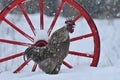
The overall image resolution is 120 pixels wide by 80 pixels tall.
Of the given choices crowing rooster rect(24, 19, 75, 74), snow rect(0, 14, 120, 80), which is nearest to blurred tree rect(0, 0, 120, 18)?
snow rect(0, 14, 120, 80)

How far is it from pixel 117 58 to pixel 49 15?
2.59 m

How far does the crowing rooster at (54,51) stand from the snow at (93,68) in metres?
0.11

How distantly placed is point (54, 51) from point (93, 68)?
57 centimetres

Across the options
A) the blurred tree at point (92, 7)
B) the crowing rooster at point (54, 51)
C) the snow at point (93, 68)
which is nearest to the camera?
the snow at point (93, 68)

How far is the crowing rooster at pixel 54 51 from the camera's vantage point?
589cm

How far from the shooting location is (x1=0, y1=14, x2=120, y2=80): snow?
5457 millimetres

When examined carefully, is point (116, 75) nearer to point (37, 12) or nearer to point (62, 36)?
point (62, 36)

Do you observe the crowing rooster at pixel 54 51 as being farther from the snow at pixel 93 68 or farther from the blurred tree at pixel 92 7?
the blurred tree at pixel 92 7

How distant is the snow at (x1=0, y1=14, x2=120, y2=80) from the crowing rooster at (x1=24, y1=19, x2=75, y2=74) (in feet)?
0.38

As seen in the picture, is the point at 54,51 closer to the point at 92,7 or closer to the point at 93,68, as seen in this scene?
the point at 93,68

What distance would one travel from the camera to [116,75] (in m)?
5.45

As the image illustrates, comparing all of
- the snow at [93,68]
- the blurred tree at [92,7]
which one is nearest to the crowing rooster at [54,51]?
the snow at [93,68]

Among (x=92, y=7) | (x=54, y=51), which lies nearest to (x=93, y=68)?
(x=54, y=51)

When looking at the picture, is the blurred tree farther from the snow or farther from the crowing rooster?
the crowing rooster
